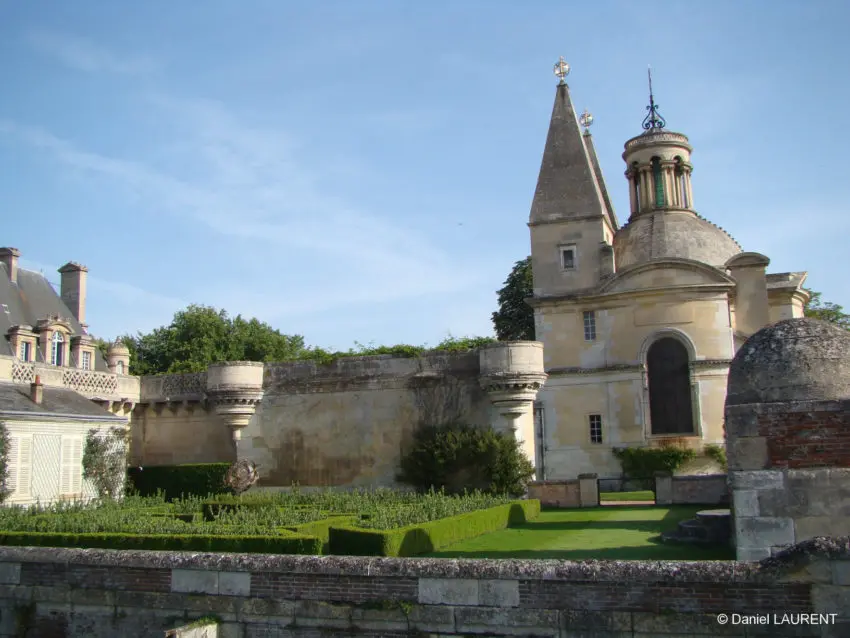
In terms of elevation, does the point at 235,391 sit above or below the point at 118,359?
below

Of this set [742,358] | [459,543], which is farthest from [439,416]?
[742,358]

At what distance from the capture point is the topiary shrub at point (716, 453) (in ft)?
101

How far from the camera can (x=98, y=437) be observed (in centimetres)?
2548

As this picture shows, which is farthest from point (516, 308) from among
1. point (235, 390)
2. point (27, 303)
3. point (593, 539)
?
point (593, 539)

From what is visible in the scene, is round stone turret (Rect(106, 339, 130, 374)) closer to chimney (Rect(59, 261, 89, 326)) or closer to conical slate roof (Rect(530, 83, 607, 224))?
chimney (Rect(59, 261, 89, 326))

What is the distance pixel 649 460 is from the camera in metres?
31.6

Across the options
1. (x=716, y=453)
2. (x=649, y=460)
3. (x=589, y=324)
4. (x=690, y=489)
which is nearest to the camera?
(x=690, y=489)

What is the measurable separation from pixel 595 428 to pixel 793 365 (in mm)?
22863

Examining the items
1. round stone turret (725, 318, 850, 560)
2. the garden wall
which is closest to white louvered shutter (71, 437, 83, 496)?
the garden wall

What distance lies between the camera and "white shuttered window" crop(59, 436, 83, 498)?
23969mm

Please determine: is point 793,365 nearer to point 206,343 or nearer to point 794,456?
point 794,456

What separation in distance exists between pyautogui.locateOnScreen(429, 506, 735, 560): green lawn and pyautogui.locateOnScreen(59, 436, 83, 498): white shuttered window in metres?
14.3

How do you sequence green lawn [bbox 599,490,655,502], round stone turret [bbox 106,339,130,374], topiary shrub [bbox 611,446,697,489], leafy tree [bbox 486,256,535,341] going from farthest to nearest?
leafy tree [bbox 486,256,535,341] < round stone turret [bbox 106,339,130,374] < topiary shrub [bbox 611,446,697,489] < green lawn [bbox 599,490,655,502]

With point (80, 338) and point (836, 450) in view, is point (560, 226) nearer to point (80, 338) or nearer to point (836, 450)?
point (80, 338)
